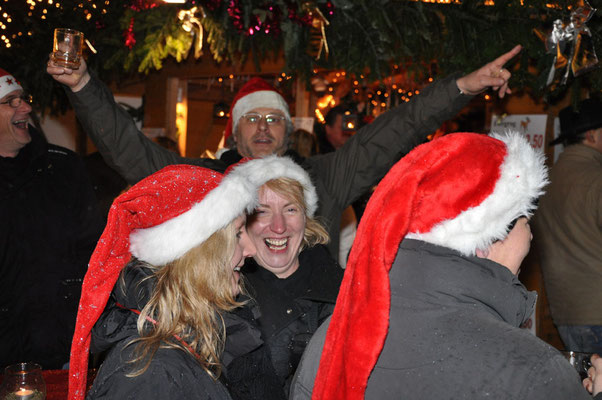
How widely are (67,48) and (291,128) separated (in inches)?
52.2

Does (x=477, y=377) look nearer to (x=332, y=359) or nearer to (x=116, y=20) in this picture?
(x=332, y=359)

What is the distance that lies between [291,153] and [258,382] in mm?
1584

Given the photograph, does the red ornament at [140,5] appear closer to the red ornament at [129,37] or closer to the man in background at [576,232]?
the red ornament at [129,37]

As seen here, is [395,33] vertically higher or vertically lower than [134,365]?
higher

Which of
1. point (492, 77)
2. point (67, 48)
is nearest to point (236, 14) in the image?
point (67, 48)

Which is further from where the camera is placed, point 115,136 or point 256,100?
point 256,100

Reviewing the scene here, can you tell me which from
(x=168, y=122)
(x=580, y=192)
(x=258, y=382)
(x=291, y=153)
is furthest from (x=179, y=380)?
(x=168, y=122)

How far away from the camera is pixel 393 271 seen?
53.0 inches

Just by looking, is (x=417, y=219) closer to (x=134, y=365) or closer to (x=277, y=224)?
(x=134, y=365)

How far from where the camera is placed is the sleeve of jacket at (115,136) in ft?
9.54

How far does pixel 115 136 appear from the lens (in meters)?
3.03

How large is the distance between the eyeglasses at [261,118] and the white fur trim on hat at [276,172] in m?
0.69

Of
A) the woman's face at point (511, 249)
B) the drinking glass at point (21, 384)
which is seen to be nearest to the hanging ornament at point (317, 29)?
the drinking glass at point (21, 384)

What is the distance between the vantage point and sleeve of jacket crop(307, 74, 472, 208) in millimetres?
3076
